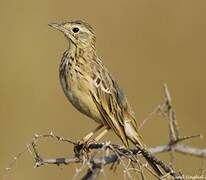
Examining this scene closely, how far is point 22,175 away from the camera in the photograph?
8.60 metres

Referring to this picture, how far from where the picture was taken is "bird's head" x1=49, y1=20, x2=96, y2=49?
565cm

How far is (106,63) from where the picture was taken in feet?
34.1

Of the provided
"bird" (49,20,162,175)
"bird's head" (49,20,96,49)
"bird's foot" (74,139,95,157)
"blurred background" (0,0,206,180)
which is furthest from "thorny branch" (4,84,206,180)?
"blurred background" (0,0,206,180)

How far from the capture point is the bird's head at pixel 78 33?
5.65m

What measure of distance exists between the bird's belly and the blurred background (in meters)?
3.37

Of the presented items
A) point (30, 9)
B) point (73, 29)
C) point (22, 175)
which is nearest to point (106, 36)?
point (30, 9)

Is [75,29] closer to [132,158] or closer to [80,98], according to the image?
[80,98]

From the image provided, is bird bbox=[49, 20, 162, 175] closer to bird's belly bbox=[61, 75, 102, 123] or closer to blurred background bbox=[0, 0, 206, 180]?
bird's belly bbox=[61, 75, 102, 123]

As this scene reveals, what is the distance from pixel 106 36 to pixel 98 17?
0.41 metres

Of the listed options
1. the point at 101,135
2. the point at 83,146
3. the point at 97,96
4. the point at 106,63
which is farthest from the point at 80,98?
the point at 106,63

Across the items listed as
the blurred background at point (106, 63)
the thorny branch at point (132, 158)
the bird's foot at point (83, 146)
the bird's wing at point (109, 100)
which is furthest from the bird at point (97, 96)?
the blurred background at point (106, 63)

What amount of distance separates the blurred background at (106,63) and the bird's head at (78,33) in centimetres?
306

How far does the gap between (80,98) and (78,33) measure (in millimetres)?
643

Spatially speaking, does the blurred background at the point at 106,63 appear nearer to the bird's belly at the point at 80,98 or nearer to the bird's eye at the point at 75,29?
the bird's eye at the point at 75,29
